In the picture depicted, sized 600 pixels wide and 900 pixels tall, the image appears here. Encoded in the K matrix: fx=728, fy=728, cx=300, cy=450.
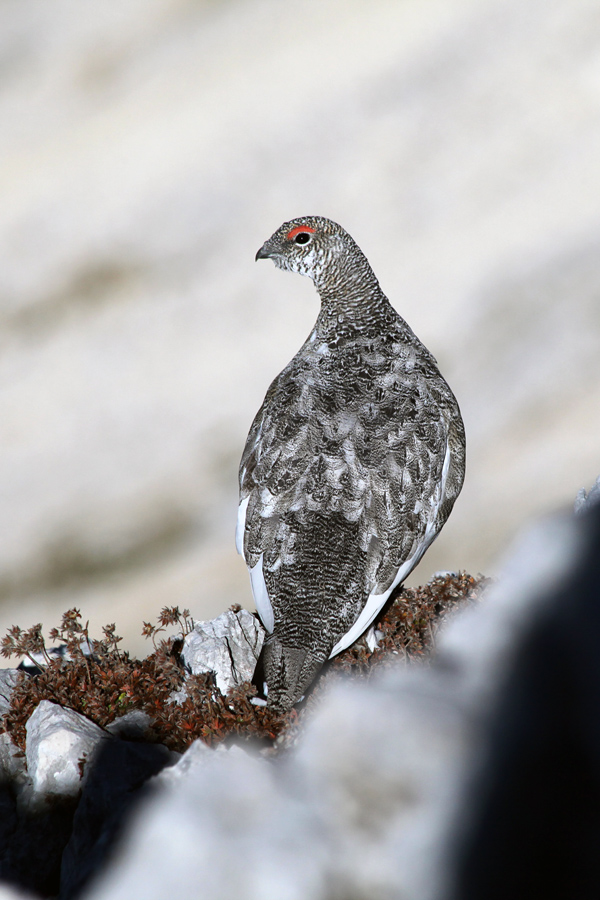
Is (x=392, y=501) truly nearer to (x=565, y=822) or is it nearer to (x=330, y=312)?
(x=330, y=312)

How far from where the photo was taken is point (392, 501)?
506cm

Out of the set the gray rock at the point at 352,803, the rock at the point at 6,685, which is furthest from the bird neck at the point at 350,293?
the gray rock at the point at 352,803

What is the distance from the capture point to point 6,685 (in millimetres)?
4859

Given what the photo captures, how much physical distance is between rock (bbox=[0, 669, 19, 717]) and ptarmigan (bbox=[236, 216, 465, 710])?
5.57ft

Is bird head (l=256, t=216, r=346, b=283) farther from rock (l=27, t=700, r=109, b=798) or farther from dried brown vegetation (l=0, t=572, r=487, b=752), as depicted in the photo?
rock (l=27, t=700, r=109, b=798)

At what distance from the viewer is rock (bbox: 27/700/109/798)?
11.9 ft

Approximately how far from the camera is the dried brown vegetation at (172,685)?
4.09 metres

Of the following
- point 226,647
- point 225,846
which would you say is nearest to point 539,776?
point 225,846

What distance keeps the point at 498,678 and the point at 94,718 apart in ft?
10.8

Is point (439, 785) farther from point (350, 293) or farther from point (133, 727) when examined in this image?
point (350, 293)

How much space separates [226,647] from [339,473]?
1.57 metres

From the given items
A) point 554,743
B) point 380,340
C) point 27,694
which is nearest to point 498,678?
point 554,743

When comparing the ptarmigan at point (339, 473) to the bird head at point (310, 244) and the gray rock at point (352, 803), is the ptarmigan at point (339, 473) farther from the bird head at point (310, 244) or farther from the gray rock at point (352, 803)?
the gray rock at point (352, 803)

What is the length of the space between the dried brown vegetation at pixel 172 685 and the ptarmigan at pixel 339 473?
240mm
